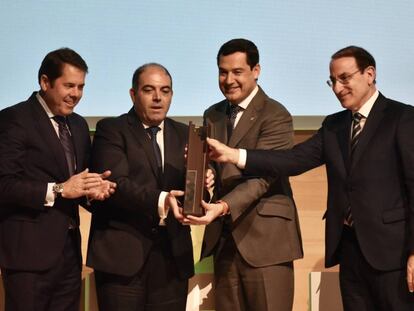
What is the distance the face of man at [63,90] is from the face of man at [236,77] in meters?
0.62

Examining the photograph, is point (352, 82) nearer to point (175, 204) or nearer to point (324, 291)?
point (175, 204)

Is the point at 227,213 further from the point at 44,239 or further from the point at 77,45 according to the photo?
the point at 77,45

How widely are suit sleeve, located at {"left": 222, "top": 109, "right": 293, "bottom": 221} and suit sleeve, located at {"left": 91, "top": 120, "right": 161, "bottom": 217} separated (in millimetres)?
319

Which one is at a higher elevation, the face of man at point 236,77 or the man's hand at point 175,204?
the face of man at point 236,77

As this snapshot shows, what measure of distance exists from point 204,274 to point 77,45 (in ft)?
5.62

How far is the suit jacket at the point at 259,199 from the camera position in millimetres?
2893

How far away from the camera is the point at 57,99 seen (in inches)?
112

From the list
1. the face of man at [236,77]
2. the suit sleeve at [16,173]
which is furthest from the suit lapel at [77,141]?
the face of man at [236,77]

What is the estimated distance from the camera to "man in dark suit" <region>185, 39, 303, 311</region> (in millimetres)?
2895

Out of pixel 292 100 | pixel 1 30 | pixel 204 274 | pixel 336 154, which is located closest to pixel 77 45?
pixel 1 30

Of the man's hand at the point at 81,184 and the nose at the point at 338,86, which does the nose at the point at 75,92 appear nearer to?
the man's hand at the point at 81,184

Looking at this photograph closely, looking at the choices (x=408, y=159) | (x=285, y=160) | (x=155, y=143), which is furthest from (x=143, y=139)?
(x=408, y=159)

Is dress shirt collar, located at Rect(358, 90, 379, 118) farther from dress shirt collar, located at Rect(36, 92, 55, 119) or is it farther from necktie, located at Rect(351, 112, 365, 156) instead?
dress shirt collar, located at Rect(36, 92, 55, 119)

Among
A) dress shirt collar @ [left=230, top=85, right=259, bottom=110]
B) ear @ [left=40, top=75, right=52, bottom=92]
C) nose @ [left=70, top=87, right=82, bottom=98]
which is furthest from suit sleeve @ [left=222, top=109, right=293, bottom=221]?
ear @ [left=40, top=75, right=52, bottom=92]
